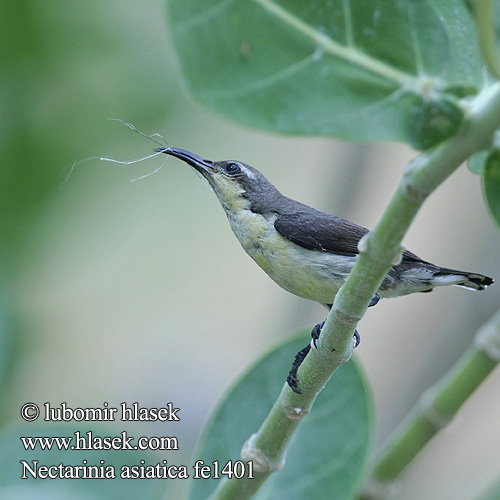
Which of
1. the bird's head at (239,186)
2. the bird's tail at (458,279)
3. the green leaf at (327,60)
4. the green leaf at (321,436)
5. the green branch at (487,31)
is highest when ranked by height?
the green branch at (487,31)

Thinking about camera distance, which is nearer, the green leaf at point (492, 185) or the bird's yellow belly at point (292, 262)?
the green leaf at point (492, 185)

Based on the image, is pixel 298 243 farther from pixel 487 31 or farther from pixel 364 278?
pixel 487 31

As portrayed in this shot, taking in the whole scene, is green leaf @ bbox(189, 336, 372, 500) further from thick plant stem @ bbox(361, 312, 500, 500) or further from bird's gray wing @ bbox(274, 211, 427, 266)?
bird's gray wing @ bbox(274, 211, 427, 266)

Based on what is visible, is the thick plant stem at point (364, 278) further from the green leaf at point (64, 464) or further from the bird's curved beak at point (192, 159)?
the green leaf at point (64, 464)

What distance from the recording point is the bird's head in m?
1.55

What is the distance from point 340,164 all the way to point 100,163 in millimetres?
909

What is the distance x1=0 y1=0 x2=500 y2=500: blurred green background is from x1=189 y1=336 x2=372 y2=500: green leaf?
1.52 ft

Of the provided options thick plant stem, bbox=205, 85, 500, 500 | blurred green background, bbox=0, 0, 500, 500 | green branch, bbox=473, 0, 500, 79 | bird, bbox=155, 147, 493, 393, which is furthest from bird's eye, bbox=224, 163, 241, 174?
green branch, bbox=473, 0, 500, 79

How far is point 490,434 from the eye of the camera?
285 centimetres

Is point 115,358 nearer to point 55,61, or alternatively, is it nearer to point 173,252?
point 173,252

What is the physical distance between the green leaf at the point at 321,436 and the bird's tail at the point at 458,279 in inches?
10.7

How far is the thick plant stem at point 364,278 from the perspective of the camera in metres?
0.59

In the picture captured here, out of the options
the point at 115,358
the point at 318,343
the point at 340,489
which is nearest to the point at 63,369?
the point at 115,358

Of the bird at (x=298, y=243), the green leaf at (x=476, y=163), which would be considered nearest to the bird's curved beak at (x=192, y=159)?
the bird at (x=298, y=243)
